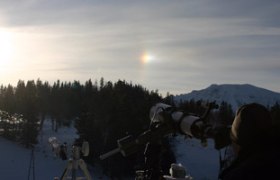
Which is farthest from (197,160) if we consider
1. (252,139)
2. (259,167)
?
(259,167)

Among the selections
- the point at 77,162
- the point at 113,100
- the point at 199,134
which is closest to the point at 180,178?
the point at 77,162

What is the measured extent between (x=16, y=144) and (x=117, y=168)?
33.6 m

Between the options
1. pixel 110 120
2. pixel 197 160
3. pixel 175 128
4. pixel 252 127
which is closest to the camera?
pixel 252 127

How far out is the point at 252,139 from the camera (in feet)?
10.8

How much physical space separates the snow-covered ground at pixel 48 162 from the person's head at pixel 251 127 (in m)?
59.8

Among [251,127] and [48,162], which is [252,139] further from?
[48,162]

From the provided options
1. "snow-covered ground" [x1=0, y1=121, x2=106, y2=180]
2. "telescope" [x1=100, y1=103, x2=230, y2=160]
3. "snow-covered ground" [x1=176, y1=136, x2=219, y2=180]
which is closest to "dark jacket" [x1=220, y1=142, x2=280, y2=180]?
"telescope" [x1=100, y1=103, x2=230, y2=160]

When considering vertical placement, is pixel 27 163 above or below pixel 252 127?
below

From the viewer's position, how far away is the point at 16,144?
89375 mm

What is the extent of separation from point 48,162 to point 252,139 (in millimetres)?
76274

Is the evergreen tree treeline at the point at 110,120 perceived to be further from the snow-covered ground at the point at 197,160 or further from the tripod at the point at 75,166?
the tripod at the point at 75,166

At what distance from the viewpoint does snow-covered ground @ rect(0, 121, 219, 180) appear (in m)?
70.8

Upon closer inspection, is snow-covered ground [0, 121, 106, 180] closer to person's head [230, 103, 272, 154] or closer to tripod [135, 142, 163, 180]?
tripod [135, 142, 163, 180]

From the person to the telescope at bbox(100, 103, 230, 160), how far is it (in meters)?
0.54
